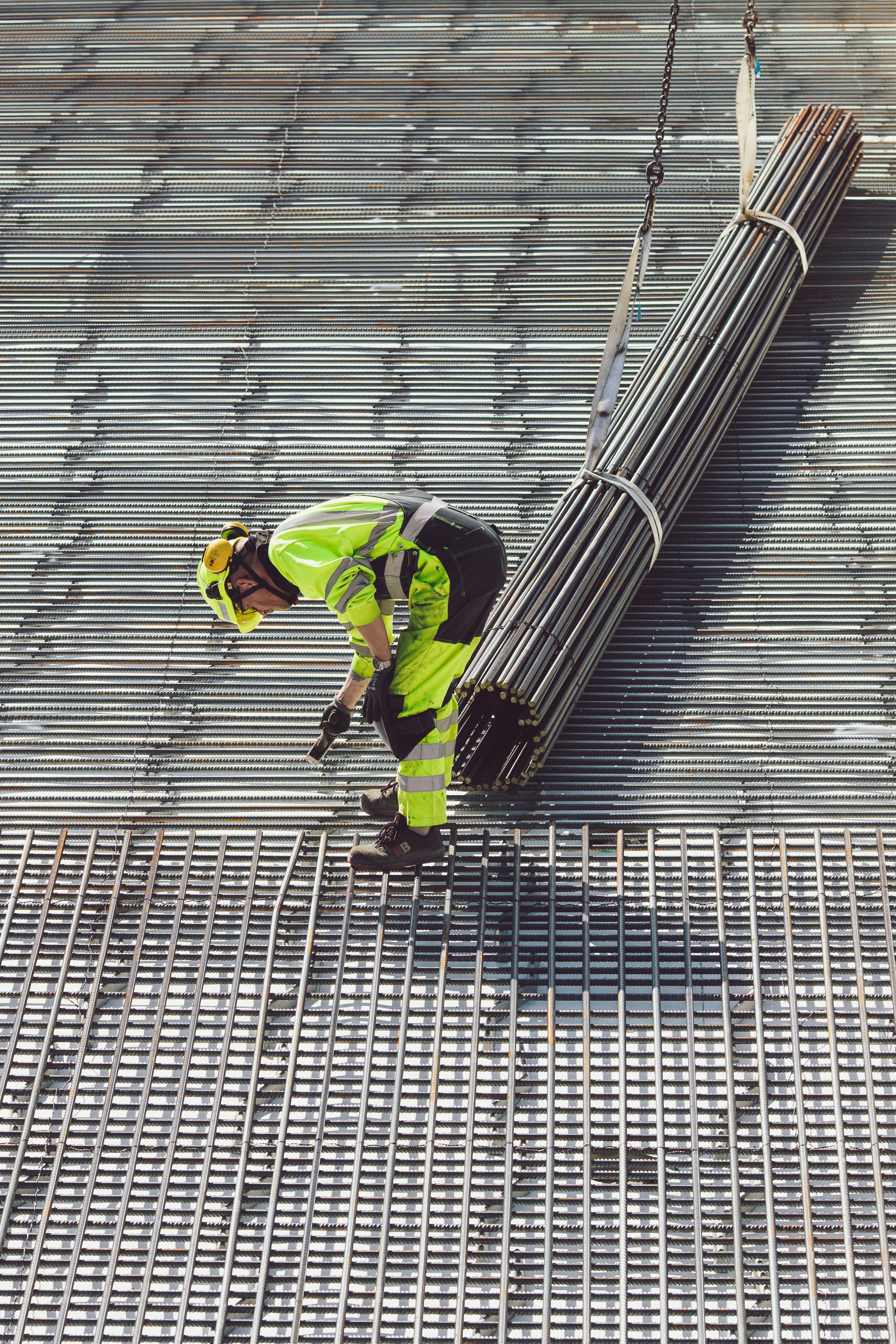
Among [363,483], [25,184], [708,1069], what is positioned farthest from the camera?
[25,184]

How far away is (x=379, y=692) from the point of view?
4.36m

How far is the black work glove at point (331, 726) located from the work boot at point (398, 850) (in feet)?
1.56

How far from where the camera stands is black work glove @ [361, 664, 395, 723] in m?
4.35

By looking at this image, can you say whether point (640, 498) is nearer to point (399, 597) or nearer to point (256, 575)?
point (399, 597)

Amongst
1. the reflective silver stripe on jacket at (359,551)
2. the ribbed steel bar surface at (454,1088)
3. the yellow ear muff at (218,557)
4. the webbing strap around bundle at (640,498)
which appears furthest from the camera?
the webbing strap around bundle at (640,498)

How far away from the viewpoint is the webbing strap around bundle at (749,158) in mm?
6020

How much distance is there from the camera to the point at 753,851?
14.8ft


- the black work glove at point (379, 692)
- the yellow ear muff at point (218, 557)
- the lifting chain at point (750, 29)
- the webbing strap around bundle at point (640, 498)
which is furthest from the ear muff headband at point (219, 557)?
the lifting chain at point (750, 29)

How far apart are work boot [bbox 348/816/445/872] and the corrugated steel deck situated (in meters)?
0.32

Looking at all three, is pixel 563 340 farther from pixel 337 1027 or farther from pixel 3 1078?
pixel 3 1078

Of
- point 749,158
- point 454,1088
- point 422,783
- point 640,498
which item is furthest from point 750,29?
point 454,1088

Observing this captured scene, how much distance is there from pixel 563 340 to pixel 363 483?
1591mm

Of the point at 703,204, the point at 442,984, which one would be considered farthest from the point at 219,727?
the point at 703,204

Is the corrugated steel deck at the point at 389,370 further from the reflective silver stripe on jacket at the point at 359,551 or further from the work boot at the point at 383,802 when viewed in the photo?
the reflective silver stripe on jacket at the point at 359,551
